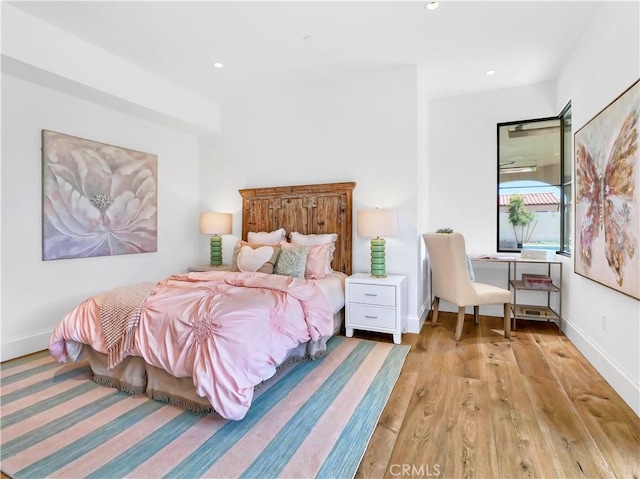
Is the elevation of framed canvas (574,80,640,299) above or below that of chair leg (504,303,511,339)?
above

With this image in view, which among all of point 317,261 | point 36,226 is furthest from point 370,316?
point 36,226

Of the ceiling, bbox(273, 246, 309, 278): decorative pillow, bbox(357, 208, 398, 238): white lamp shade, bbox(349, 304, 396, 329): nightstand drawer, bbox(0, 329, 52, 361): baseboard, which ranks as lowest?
bbox(0, 329, 52, 361): baseboard

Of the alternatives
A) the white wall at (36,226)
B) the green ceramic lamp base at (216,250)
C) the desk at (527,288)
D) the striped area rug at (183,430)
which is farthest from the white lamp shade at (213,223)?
the desk at (527,288)

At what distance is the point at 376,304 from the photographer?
10.8 ft

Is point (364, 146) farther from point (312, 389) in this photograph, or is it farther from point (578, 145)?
point (312, 389)

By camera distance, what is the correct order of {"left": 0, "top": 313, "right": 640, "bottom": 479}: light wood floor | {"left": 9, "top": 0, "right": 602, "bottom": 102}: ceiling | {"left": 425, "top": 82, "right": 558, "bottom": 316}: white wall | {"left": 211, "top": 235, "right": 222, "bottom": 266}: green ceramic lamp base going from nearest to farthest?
1. {"left": 0, "top": 313, "right": 640, "bottom": 479}: light wood floor
2. {"left": 9, "top": 0, "right": 602, "bottom": 102}: ceiling
3. {"left": 425, "top": 82, "right": 558, "bottom": 316}: white wall
4. {"left": 211, "top": 235, "right": 222, "bottom": 266}: green ceramic lamp base

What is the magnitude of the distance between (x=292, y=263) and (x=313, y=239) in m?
0.58

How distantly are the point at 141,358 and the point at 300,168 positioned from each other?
9.09 ft

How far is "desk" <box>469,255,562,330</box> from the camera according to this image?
3631 millimetres

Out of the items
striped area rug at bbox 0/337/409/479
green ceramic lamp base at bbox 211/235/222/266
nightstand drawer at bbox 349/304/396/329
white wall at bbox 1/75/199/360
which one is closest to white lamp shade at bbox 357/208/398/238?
nightstand drawer at bbox 349/304/396/329

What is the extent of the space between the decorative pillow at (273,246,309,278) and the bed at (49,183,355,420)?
1 cm

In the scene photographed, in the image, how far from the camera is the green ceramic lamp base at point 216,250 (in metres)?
4.52

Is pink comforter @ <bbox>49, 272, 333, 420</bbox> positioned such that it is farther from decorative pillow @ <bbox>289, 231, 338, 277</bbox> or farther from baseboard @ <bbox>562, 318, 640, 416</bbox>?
baseboard @ <bbox>562, 318, 640, 416</bbox>

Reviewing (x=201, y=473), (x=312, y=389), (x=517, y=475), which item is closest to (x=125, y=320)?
(x=201, y=473)
